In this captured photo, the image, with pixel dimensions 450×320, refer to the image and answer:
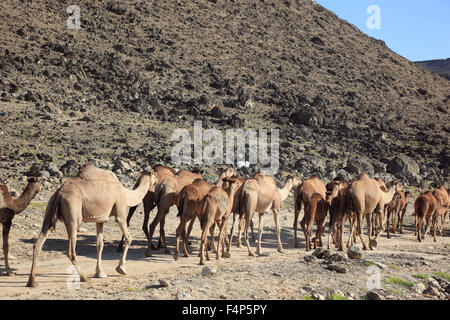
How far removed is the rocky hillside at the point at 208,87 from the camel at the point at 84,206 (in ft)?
57.9

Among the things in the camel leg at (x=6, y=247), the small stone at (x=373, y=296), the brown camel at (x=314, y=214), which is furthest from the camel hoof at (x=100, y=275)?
the brown camel at (x=314, y=214)

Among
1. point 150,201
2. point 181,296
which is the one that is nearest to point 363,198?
point 150,201

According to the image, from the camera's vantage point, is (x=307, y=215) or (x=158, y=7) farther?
(x=158, y=7)

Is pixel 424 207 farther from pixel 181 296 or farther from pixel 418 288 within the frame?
pixel 181 296

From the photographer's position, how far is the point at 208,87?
205 ft

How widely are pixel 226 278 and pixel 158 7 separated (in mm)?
75532

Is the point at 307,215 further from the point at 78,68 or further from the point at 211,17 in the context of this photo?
the point at 211,17

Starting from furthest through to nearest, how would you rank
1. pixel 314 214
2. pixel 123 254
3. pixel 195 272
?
pixel 314 214
pixel 195 272
pixel 123 254

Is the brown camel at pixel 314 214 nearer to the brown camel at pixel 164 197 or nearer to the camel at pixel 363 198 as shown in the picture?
the camel at pixel 363 198

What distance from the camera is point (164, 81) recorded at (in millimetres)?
60531

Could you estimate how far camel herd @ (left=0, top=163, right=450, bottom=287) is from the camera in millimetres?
11289

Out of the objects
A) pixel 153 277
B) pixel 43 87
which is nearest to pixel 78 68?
pixel 43 87

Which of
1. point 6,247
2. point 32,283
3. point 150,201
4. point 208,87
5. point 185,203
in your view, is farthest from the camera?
point 208,87

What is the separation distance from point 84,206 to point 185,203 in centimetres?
367
